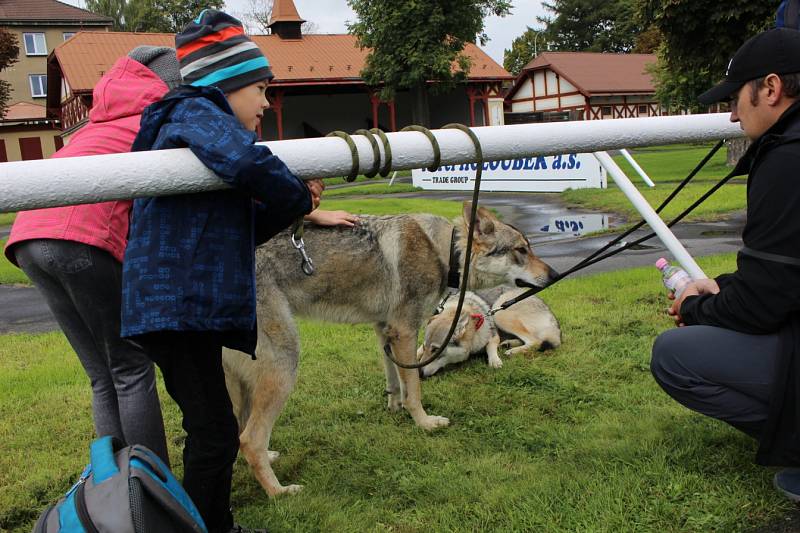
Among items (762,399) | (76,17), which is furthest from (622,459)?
(76,17)

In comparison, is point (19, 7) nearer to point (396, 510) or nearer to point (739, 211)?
point (739, 211)

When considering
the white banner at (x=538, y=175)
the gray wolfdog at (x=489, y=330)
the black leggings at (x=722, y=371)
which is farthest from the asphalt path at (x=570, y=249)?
the black leggings at (x=722, y=371)

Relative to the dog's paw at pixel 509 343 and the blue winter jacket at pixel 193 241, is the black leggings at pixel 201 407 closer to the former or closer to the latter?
the blue winter jacket at pixel 193 241

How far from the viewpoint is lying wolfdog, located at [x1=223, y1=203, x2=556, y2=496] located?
3.59m

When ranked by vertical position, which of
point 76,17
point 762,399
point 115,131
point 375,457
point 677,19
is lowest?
point 375,457

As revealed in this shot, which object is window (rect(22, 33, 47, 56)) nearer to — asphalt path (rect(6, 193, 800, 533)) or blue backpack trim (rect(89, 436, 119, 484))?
asphalt path (rect(6, 193, 800, 533))

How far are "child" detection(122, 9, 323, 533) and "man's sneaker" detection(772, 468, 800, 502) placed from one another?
7.10ft

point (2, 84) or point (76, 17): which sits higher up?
point (76, 17)

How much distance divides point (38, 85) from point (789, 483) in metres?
62.2

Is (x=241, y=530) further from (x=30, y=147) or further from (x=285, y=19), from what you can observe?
(x=30, y=147)

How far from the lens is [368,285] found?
4.30 meters

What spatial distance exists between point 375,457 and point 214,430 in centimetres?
140

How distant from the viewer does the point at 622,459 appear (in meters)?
3.18

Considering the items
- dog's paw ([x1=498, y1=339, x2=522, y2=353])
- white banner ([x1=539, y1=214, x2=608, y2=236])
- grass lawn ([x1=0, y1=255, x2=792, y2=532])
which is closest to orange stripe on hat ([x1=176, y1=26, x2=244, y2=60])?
grass lawn ([x1=0, y1=255, x2=792, y2=532])
